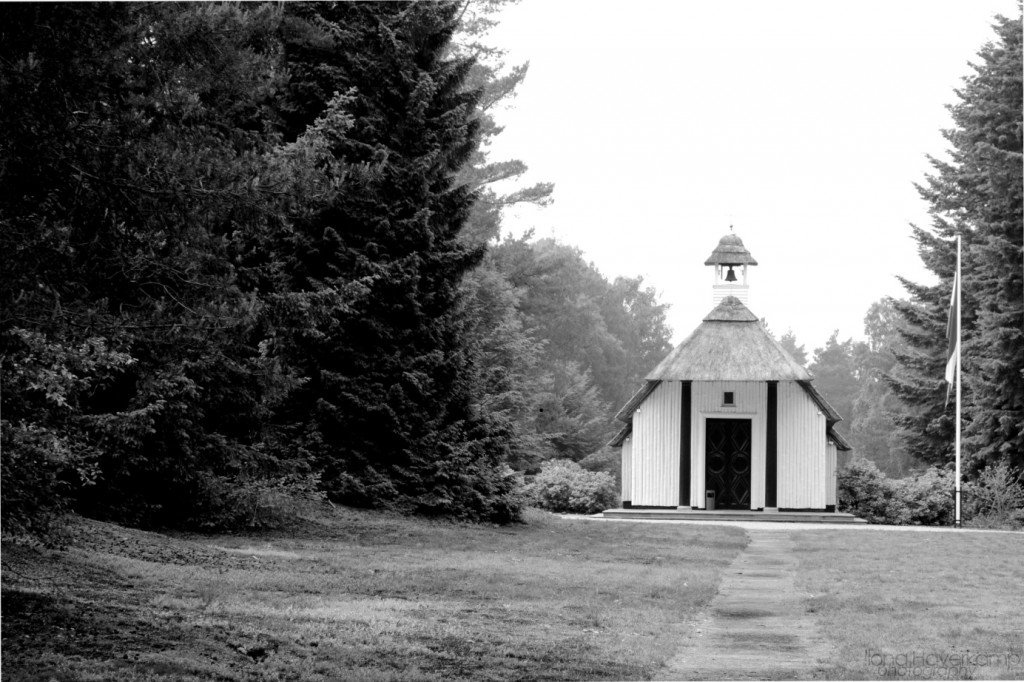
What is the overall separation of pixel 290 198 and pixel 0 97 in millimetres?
2026

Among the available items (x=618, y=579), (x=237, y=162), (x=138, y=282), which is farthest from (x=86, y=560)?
(x=618, y=579)

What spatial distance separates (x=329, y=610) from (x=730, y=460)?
2182 centimetres

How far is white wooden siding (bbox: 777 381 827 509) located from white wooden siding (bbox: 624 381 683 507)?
2.57 m

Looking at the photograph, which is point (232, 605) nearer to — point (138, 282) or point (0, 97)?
point (138, 282)

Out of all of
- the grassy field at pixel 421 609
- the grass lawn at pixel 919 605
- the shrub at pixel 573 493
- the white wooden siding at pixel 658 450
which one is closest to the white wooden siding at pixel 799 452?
the white wooden siding at pixel 658 450

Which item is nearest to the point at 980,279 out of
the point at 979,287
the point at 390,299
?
the point at 979,287

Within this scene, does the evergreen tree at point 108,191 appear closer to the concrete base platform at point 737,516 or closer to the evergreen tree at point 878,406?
the concrete base platform at point 737,516

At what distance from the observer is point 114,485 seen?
15383 millimetres

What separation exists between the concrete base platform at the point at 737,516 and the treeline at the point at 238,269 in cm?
447

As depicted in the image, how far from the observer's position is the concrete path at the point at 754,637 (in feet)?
27.2

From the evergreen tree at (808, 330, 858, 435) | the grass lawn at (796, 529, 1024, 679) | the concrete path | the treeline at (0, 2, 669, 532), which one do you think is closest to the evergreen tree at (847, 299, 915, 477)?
the evergreen tree at (808, 330, 858, 435)

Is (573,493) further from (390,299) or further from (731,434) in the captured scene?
(390,299)

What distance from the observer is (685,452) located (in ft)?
98.9

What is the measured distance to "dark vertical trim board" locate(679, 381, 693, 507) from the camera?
98.7 feet
